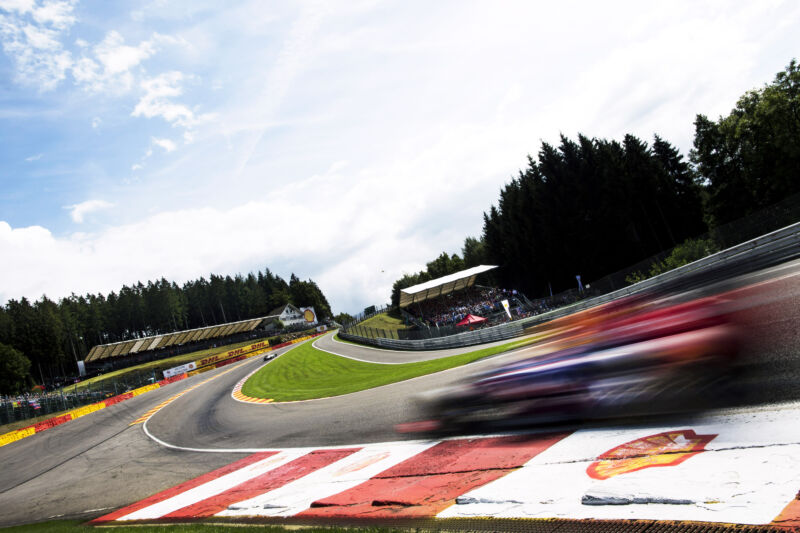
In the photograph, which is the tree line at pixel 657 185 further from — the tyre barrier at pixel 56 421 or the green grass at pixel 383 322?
the tyre barrier at pixel 56 421

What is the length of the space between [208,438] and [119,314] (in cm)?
11466

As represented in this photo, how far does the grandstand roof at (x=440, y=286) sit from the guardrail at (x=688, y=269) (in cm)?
1691

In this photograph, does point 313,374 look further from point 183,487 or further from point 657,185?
point 657,185

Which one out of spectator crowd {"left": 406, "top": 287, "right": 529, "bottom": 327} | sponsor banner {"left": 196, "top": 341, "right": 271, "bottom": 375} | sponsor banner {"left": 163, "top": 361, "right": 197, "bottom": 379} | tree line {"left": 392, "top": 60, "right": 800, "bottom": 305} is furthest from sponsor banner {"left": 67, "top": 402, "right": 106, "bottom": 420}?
tree line {"left": 392, "top": 60, "right": 800, "bottom": 305}

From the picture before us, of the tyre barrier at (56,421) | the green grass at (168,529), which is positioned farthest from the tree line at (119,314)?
the green grass at (168,529)

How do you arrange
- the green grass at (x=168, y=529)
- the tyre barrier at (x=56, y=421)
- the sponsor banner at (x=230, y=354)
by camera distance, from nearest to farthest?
the green grass at (x=168, y=529) < the tyre barrier at (x=56, y=421) < the sponsor banner at (x=230, y=354)

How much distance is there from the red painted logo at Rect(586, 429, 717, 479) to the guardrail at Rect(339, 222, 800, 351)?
1369 cm

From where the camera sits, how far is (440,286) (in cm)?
5534

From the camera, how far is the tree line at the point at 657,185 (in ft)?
125

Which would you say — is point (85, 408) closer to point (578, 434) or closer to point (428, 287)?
point (428, 287)

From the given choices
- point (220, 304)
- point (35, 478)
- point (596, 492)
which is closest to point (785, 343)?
point (596, 492)

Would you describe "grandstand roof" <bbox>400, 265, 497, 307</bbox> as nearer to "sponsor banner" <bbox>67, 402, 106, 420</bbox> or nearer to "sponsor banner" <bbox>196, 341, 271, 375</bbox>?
"sponsor banner" <bbox>196, 341, 271, 375</bbox>

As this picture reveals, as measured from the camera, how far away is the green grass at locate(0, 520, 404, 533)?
4125 millimetres

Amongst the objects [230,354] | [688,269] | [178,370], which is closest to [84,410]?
[178,370]
